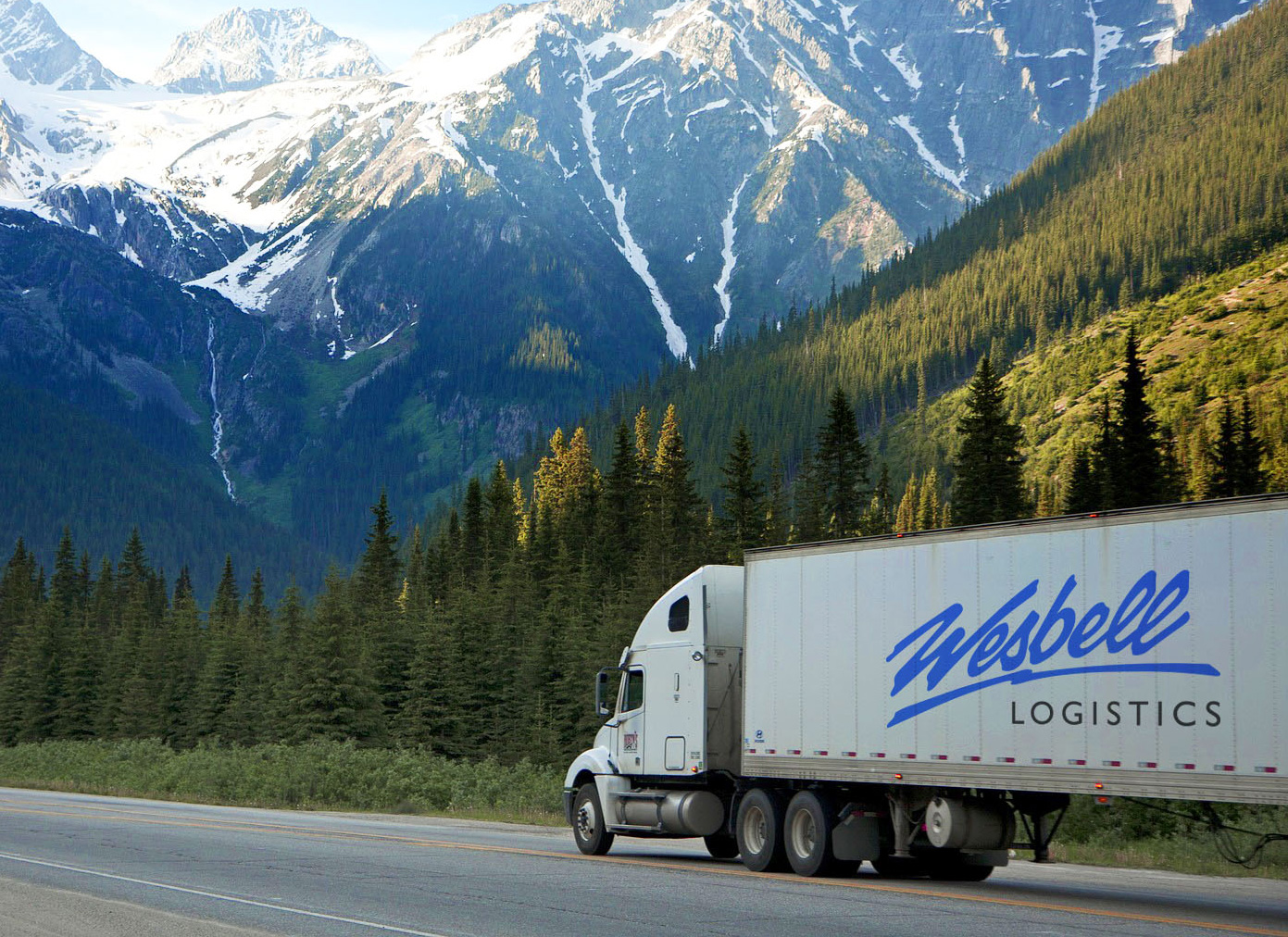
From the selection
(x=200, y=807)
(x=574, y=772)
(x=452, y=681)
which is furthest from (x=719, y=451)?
(x=574, y=772)

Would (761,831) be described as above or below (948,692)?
below

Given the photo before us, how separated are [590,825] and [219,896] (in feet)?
29.4

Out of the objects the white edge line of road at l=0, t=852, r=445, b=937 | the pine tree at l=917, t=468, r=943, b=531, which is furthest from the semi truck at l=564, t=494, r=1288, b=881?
the pine tree at l=917, t=468, r=943, b=531

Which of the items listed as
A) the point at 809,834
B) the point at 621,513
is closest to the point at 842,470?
the point at 621,513

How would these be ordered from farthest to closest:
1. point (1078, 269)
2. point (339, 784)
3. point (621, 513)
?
point (1078, 269), point (621, 513), point (339, 784)

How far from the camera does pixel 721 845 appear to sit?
936 inches

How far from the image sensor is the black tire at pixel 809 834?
19.8 m

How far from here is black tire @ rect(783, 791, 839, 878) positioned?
64.9 feet

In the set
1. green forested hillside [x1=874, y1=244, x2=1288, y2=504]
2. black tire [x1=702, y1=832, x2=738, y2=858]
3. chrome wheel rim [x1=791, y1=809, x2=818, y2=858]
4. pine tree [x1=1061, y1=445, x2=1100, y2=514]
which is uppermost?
green forested hillside [x1=874, y1=244, x2=1288, y2=504]

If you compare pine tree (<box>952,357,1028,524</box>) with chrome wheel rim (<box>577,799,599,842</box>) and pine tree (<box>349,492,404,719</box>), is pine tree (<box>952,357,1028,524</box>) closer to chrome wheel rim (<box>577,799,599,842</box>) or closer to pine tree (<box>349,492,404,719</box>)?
pine tree (<box>349,492,404,719</box>)

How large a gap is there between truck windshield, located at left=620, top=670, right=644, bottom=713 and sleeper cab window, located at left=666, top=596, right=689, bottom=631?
1095mm

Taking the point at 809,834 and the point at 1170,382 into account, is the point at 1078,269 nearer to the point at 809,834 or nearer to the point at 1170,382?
the point at 1170,382

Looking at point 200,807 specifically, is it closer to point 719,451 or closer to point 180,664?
point 180,664

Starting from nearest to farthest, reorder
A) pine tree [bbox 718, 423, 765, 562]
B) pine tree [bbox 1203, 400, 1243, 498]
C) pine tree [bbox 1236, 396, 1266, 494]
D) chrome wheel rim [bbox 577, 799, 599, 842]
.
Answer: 1. chrome wheel rim [bbox 577, 799, 599, 842]
2. pine tree [bbox 1203, 400, 1243, 498]
3. pine tree [bbox 1236, 396, 1266, 494]
4. pine tree [bbox 718, 423, 765, 562]
